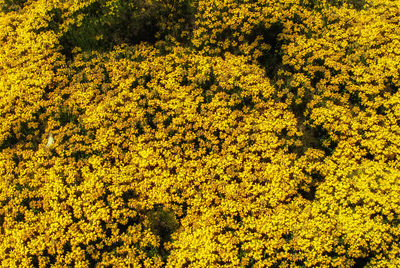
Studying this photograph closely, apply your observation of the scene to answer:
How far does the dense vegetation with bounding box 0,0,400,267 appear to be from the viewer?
8133 mm

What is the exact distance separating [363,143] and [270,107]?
2.76 metres

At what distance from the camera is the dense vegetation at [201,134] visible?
8133 millimetres

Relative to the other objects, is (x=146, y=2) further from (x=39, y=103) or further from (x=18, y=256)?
(x=18, y=256)

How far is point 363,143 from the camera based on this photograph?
367 inches

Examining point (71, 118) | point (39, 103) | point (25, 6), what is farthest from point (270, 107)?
point (25, 6)

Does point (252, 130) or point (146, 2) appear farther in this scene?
point (146, 2)

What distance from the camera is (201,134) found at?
1005 cm

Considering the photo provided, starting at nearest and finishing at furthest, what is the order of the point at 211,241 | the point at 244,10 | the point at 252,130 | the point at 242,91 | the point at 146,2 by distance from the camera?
1. the point at 211,241
2. the point at 252,130
3. the point at 242,91
4. the point at 244,10
5. the point at 146,2

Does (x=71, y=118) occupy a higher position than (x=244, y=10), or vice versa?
(x=244, y=10)

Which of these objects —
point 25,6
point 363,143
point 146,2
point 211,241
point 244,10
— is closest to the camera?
point 211,241

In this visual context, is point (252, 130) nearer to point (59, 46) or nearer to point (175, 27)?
point (175, 27)

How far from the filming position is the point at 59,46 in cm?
1298

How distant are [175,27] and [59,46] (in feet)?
14.5

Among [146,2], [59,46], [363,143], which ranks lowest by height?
[363,143]
